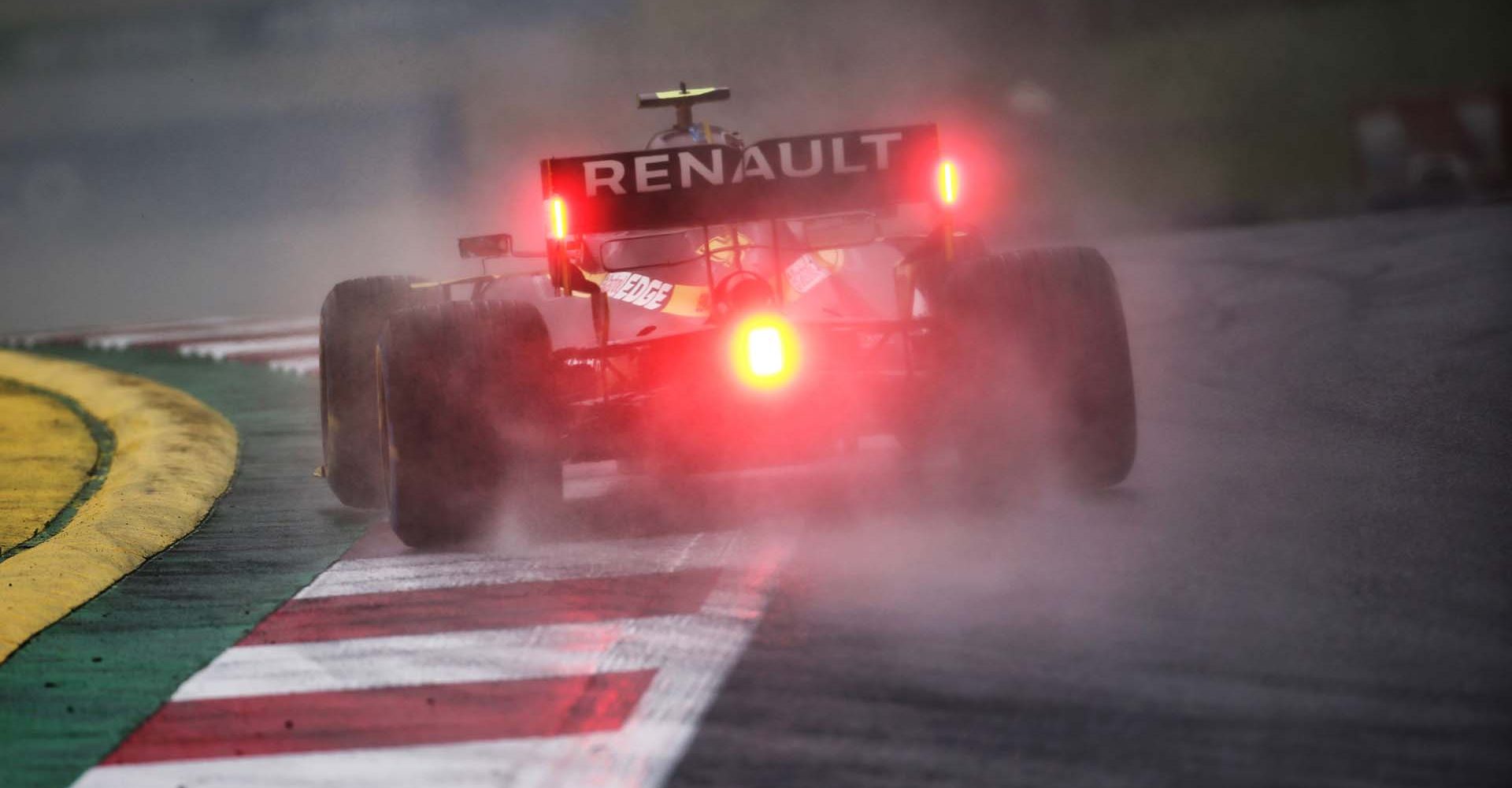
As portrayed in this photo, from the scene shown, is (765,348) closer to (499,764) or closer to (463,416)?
(463,416)

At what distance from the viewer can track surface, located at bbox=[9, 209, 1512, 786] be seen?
4129mm

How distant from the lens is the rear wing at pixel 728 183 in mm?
7039

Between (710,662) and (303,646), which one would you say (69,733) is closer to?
(303,646)

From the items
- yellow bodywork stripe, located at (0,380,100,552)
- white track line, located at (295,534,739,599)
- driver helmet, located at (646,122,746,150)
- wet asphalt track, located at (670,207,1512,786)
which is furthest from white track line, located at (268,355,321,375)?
white track line, located at (295,534,739,599)

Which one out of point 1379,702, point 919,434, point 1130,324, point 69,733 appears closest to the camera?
point 1379,702

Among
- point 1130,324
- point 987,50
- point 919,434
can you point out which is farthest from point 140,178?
point 919,434

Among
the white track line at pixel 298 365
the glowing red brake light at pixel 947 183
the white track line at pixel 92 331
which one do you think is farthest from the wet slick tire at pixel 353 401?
the white track line at pixel 92 331

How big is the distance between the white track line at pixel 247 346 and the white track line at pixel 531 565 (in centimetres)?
937

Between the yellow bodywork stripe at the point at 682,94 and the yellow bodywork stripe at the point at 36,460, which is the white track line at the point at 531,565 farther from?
the yellow bodywork stripe at the point at 682,94

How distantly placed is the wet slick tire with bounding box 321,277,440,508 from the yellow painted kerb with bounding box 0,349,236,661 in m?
0.56

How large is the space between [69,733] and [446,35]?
56.4 feet

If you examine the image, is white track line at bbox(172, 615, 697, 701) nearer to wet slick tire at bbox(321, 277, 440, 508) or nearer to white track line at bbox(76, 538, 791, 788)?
white track line at bbox(76, 538, 791, 788)

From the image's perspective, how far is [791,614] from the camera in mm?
5438

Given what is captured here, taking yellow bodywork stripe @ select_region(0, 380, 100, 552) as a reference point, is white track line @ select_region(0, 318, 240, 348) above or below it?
below
